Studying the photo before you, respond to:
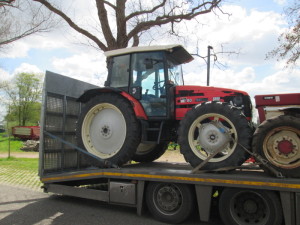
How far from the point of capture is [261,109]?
17.4 feet

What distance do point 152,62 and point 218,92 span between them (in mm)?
1478

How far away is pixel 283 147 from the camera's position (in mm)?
4617

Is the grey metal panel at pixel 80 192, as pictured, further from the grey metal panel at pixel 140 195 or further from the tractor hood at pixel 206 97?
the tractor hood at pixel 206 97

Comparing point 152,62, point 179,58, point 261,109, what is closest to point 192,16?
point 179,58

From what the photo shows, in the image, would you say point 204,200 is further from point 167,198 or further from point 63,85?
point 63,85

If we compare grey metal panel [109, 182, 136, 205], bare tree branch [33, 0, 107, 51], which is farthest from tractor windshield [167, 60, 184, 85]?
bare tree branch [33, 0, 107, 51]

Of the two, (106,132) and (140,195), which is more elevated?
(106,132)

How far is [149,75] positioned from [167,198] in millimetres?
2524

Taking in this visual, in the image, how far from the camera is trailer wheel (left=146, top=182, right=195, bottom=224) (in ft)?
16.6

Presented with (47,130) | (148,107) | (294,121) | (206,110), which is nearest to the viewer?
(294,121)

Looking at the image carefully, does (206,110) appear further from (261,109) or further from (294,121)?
(294,121)

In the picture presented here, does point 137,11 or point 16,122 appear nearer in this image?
point 137,11

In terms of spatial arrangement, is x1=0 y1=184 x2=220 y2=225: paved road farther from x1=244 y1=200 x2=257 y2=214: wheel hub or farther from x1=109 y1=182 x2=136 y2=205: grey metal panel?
x1=244 y1=200 x2=257 y2=214: wheel hub

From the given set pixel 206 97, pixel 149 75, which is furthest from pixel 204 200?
pixel 149 75
